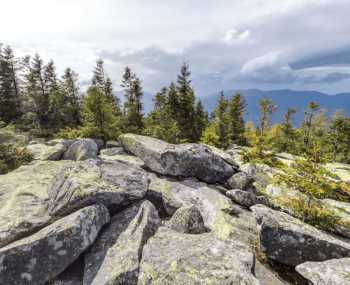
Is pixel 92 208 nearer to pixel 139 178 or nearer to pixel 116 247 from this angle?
pixel 116 247

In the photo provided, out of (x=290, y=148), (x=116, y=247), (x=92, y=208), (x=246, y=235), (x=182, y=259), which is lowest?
(x=290, y=148)

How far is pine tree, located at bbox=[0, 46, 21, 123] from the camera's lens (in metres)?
42.5

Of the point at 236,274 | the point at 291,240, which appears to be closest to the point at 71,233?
the point at 236,274

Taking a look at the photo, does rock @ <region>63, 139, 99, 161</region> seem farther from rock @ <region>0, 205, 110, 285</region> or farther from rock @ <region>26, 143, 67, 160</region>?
rock @ <region>0, 205, 110, 285</region>

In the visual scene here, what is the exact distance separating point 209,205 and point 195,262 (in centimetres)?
416

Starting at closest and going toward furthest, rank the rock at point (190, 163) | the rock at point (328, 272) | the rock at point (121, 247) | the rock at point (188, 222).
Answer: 1. the rock at point (328, 272)
2. the rock at point (121, 247)
3. the rock at point (188, 222)
4. the rock at point (190, 163)

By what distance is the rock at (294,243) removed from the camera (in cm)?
672

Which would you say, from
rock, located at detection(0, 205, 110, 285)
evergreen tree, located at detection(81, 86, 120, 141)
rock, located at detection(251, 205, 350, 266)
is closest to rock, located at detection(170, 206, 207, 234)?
rock, located at detection(251, 205, 350, 266)

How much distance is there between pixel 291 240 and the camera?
22.8ft

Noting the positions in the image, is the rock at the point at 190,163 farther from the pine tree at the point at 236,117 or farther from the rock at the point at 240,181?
the pine tree at the point at 236,117

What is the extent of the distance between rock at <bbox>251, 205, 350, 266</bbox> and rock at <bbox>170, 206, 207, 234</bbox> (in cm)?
223

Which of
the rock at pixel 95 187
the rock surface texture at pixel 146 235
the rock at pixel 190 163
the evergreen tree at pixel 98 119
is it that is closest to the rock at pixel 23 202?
the rock surface texture at pixel 146 235

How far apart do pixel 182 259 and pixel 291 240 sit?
4053 millimetres

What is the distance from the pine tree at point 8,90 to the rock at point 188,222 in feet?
161
